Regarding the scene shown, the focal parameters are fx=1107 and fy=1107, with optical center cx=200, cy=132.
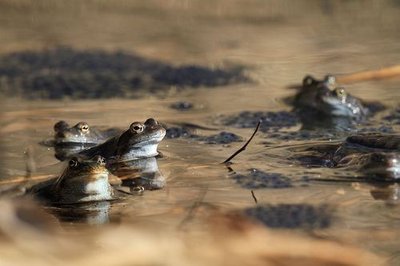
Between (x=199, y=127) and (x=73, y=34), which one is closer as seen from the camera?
(x=199, y=127)

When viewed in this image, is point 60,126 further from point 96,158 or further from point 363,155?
point 363,155

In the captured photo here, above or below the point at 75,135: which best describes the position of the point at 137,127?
above

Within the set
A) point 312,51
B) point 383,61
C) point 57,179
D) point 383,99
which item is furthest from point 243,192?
point 312,51

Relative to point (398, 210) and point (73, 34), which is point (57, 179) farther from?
point (73, 34)

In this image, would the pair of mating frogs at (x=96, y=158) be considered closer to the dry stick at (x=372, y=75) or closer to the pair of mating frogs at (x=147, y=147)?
the pair of mating frogs at (x=147, y=147)

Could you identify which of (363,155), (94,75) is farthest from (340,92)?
(94,75)

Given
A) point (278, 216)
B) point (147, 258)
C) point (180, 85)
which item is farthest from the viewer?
point (180, 85)

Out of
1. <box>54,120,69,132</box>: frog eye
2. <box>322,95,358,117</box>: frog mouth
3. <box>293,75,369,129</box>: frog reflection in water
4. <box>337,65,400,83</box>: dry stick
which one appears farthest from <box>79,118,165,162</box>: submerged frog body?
<box>337,65,400,83</box>: dry stick

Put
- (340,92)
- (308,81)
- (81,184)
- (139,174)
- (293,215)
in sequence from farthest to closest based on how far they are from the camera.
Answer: (308,81)
(340,92)
(139,174)
(81,184)
(293,215)
